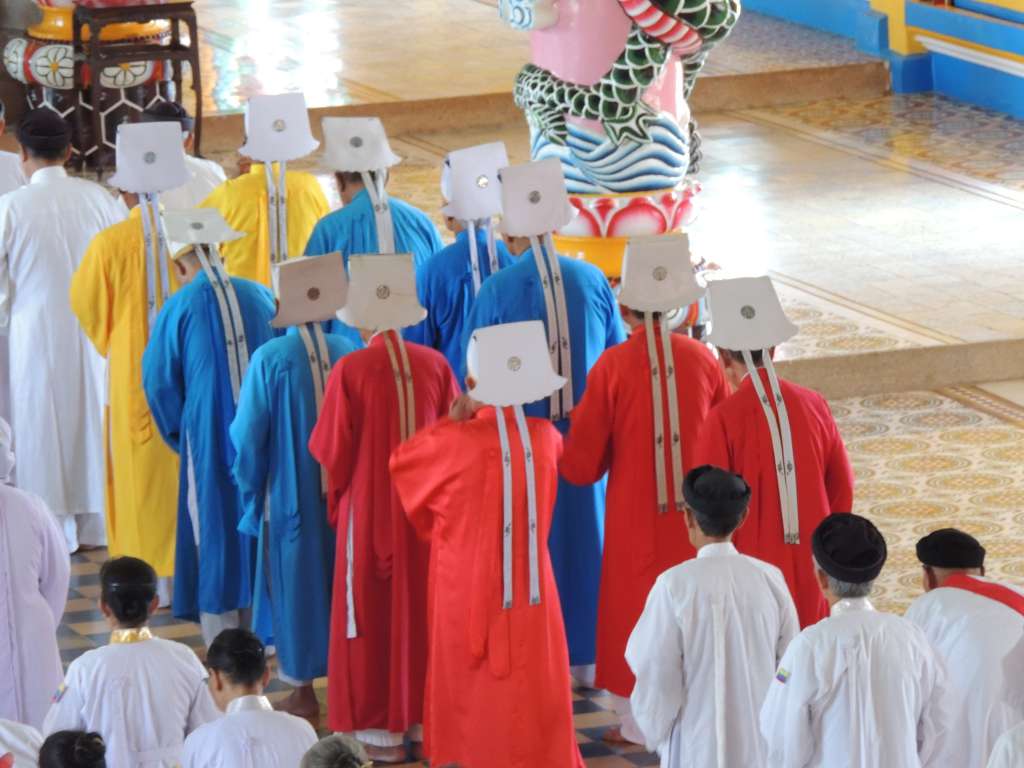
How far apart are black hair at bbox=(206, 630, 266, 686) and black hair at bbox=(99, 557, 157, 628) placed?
0.40m

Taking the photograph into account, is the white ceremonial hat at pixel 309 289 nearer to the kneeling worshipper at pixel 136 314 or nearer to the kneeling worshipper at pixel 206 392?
the kneeling worshipper at pixel 206 392

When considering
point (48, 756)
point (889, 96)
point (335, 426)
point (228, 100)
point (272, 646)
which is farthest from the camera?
point (889, 96)

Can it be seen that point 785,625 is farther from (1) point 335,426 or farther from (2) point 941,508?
(2) point 941,508

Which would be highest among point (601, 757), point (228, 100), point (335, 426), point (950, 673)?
point (228, 100)

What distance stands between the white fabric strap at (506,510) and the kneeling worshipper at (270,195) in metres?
2.52

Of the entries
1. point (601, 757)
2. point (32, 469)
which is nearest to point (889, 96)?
point (32, 469)

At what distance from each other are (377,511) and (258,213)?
209cm

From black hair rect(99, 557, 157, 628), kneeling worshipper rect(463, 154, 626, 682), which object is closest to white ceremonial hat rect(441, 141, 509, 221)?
kneeling worshipper rect(463, 154, 626, 682)

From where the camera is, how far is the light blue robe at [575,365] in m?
6.88

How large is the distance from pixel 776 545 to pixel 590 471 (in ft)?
2.05

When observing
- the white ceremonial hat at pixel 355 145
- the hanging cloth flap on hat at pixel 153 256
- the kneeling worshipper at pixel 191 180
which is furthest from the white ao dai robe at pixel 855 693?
the kneeling worshipper at pixel 191 180

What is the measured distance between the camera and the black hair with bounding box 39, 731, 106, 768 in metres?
4.38

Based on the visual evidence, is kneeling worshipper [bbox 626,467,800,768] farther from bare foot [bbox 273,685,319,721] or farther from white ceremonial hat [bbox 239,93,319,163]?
white ceremonial hat [bbox 239,93,319,163]

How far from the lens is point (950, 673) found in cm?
525
